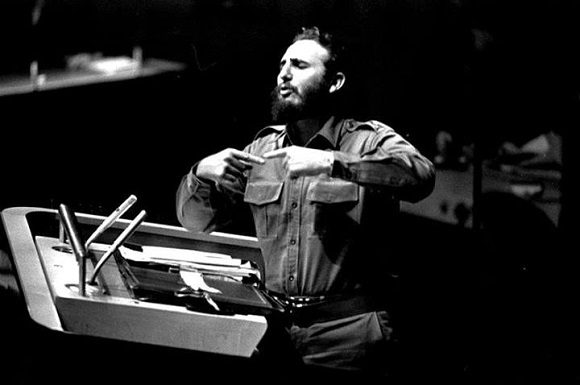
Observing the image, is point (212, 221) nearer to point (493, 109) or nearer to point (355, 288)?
point (355, 288)

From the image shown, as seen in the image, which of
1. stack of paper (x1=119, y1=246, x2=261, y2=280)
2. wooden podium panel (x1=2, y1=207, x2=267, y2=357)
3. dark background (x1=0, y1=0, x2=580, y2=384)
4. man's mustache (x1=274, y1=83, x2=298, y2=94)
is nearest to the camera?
wooden podium panel (x1=2, y1=207, x2=267, y2=357)

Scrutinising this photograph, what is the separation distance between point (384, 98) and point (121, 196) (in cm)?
94

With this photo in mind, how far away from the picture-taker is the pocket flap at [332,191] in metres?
2.09

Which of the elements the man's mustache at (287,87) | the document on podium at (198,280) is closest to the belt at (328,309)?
the document on podium at (198,280)

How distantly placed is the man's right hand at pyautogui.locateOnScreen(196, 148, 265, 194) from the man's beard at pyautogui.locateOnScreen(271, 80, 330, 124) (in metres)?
0.22

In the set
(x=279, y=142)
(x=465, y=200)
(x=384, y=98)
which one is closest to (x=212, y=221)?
(x=279, y=142)

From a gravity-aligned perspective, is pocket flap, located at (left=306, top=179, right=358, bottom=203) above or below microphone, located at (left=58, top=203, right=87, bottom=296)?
below

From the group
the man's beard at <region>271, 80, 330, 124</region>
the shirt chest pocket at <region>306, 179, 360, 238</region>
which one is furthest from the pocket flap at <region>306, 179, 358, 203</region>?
the man's beard at <region>271, 80, 330, 124</region>

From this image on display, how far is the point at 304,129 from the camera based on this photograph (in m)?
→ 2.20

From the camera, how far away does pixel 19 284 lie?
1.68 m

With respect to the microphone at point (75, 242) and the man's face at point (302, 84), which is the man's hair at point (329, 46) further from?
the microphone at point (75, 242)

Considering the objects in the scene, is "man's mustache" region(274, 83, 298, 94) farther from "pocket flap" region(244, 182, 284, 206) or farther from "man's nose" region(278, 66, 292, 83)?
"pocket flap" region(244, 182, 284, 206)

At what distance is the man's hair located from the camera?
7.17ft

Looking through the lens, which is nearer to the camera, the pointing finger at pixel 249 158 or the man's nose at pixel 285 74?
the pointing finger at pixel 249 158
